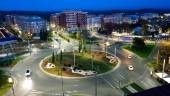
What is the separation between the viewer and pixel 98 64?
132 ft

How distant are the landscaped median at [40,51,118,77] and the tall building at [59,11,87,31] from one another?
47955 mm

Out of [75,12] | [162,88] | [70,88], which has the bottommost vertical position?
[70,88]

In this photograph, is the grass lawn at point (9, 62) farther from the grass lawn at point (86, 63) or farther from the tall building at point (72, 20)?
the tall building at point (72, 20)

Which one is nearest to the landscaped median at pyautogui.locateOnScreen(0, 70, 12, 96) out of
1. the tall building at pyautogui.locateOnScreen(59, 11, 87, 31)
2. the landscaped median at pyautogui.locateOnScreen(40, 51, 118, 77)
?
the landscaped median at pyautogui.locateOnScreen(40, 51, 118, 77)

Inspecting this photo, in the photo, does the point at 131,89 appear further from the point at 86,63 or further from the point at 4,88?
the point at 4,88

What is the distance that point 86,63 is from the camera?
40812 millimetres

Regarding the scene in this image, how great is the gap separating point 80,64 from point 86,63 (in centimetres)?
118

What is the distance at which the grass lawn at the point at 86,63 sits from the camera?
38081mm

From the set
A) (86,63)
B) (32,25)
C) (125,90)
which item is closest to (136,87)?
(125,90)

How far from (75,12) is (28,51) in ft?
153

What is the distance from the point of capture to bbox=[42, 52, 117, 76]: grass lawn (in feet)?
125

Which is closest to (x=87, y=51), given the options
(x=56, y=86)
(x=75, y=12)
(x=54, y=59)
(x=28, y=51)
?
(x=54, y=59)

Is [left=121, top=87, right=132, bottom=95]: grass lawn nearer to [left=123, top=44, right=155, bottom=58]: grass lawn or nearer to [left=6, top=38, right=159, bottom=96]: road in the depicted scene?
[left=6, top=38, right=159, bottom=96]: road

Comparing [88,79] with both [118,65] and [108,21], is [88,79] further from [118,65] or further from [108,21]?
[108,21]
